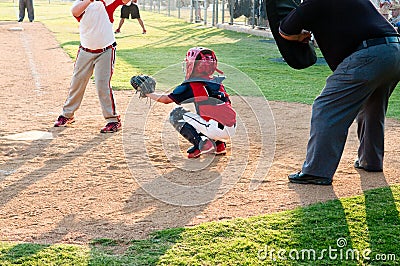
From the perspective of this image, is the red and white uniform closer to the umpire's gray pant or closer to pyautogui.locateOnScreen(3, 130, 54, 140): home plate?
pyautogui.locateOnScreen(3, 130, 54, 140): home plate

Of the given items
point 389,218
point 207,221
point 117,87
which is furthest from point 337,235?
point 117,87

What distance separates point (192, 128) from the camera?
655cm

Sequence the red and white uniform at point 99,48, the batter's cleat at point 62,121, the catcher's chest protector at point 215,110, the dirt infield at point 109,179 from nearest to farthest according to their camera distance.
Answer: the dirt infield at point 109,179, the catcher's chest protector at point 215,110, the red and white uniform at point 99,48, the batter's cleat at point 62,121

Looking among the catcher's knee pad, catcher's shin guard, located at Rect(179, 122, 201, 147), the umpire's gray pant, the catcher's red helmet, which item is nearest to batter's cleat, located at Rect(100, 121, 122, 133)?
the catcher's knee pad

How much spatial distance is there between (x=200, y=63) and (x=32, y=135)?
2.28 meters

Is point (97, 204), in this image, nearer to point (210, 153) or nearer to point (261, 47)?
point (210, 153)

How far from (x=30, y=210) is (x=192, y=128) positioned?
6.84 feet

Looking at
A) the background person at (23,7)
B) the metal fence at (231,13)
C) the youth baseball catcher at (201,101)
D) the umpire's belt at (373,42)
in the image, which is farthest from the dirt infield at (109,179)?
the background person at (23,7)

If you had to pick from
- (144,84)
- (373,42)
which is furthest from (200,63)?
(373,42)

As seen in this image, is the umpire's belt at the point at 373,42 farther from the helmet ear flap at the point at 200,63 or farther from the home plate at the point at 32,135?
the home plate at the point at 32,135

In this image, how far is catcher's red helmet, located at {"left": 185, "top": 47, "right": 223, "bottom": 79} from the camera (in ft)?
20.9

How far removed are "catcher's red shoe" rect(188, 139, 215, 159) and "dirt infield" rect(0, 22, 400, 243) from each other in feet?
0.48

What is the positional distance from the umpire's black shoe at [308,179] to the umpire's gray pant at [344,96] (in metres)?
0.04

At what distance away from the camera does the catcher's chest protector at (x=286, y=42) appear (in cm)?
560
